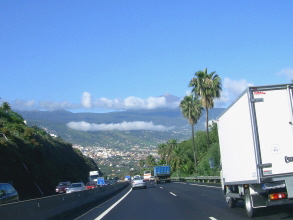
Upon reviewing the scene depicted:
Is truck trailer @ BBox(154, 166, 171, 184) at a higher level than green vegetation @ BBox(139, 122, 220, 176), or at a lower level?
lower

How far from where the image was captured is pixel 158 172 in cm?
6397

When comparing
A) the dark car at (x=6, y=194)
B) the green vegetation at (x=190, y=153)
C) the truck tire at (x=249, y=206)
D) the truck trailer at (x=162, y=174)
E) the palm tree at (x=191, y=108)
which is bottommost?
the truck tire at (x=249, y=206)

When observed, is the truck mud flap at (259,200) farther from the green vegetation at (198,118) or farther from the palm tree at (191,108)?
the palm tree at (191,108)

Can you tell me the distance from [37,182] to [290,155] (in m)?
39.4

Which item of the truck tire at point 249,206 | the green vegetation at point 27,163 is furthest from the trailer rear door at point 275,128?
the green vegetation at point 27,163

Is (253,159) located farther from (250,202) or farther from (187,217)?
(187,217)

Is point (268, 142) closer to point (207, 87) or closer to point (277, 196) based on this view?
point (277, 196)

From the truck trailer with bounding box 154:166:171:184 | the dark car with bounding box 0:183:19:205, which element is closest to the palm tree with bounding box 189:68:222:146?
the truck trailer with bounding box 154:166:171:184

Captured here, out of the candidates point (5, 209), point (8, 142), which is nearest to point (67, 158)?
point (8, 142)

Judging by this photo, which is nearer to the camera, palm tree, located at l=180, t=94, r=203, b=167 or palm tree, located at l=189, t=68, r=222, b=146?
palm tree, located at l=189, t=68, r=222, b=146

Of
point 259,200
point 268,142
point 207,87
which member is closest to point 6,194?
point 259,200

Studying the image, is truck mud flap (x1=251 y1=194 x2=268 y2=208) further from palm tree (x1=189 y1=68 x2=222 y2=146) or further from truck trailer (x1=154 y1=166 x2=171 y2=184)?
truck trailer (x1=154 y1=166 x2=171 y2=184)

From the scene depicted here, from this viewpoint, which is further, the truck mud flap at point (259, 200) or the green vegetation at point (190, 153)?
the green vegetation at point (190, 153)

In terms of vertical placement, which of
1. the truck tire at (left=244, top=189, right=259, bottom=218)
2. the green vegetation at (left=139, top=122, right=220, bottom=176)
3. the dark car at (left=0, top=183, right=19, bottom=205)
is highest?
the green vegetation at (left=139, top=122, right=220, bottom=176)
